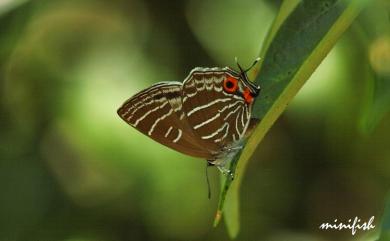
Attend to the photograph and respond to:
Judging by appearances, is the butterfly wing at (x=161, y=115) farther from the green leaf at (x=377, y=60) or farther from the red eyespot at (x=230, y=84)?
the green leaf at (x=377, y=60)

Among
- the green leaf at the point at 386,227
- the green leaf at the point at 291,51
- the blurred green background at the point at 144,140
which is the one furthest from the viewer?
the blurred green background at the point at 144,140

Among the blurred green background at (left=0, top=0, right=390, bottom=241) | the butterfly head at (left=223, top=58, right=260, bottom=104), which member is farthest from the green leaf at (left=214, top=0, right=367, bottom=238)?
the blurred green background at (left=0, top=0, right=390, bottom=241)

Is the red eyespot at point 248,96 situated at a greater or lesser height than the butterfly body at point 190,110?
greater

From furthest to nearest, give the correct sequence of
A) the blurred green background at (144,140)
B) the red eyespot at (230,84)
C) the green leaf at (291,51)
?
1. the blurred green background at (144,140)
2. the red eyespot at (230,84)
3. the green leaf at (291,51)

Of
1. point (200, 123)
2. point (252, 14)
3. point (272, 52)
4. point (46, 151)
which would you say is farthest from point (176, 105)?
Answer: point (46, 151)

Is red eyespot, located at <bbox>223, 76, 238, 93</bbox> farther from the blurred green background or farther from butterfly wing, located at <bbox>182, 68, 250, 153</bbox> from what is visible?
the blurred green background

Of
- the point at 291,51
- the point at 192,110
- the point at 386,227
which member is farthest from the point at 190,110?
the point at 386,227

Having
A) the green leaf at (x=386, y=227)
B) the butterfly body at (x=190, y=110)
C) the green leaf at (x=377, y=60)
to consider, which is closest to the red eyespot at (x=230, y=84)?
the butterfly body at (x=190, y=110)
